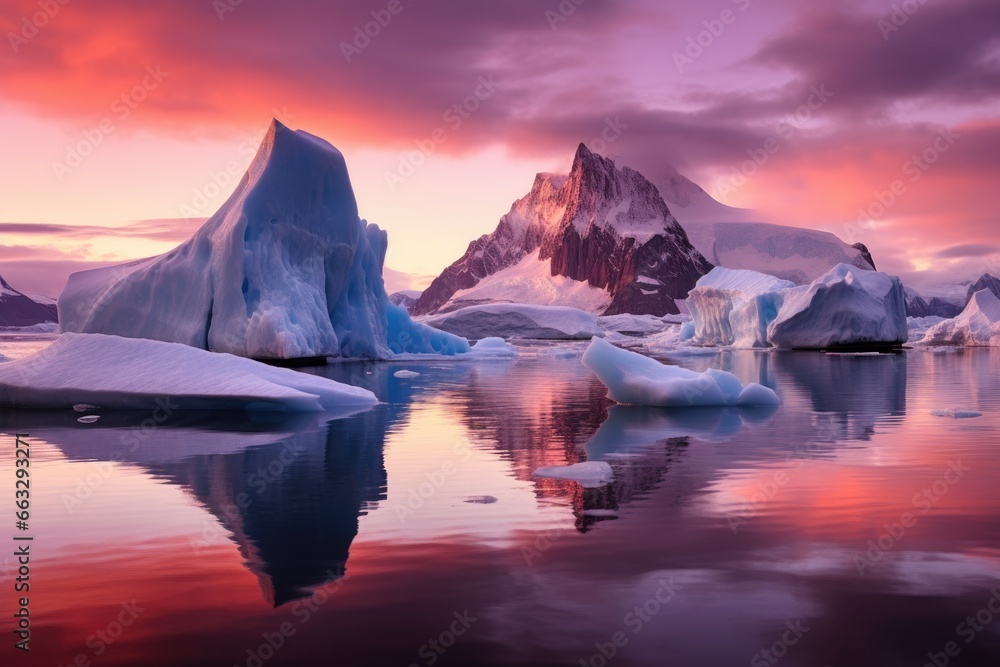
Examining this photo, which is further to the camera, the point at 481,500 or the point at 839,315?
the point at 839,315

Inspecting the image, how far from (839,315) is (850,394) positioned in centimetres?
2779

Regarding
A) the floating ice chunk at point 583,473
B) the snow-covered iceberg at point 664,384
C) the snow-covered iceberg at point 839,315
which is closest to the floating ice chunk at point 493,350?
the snow-covered iceberg at point 839,315

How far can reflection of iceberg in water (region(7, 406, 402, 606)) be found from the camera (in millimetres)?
5145

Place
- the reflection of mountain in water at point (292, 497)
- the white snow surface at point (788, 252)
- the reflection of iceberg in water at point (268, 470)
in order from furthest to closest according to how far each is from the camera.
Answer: the white snow surface at point (788, 252)
the reflection of iceberg in water at point (268, 470)
the reflection of mountain in water at point (292, 497)

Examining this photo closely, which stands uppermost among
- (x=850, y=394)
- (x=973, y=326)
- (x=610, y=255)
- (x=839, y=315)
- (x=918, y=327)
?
(x=610, y=255)

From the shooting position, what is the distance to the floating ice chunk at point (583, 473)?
24.5 feet

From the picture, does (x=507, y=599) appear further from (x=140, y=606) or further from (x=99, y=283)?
(x=99, y=283)

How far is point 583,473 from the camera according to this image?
7594mm

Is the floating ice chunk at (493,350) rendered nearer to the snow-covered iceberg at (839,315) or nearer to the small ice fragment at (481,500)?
the snow-covered iceberg at (839,315)

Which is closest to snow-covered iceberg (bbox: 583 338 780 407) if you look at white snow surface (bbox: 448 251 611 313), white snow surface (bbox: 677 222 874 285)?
white snow surface (bbox: 677 222 874 285)

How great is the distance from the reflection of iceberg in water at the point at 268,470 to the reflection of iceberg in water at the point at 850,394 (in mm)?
5497

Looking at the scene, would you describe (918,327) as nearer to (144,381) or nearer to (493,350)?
(493,350)

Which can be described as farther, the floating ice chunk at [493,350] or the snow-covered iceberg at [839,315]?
the snow-covered iceberg at [839,315]

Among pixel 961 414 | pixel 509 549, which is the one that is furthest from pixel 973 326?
pixel 509 549
